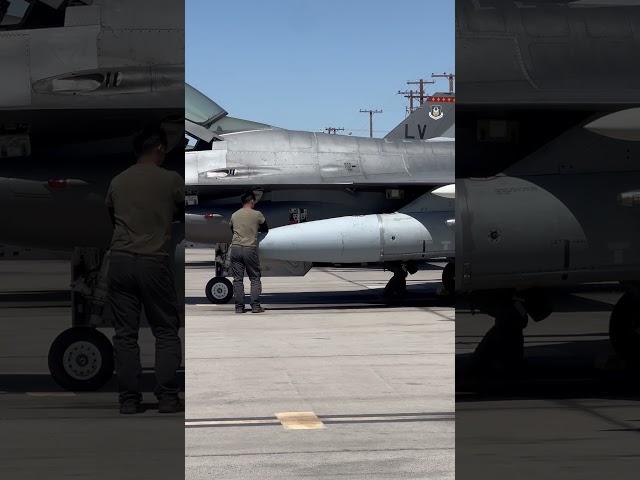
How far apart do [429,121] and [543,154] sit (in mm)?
21847

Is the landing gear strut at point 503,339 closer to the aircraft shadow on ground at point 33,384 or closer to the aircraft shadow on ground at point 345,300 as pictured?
the aircraft shadow on ground at point 33,384

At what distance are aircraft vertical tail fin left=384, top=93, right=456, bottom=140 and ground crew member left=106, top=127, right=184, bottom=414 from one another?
20.3m

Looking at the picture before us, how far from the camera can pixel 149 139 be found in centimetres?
317

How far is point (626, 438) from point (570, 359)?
282 millimetres

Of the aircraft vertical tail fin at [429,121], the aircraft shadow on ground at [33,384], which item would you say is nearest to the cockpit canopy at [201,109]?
the aircraft vertical tail fin at [429,121]

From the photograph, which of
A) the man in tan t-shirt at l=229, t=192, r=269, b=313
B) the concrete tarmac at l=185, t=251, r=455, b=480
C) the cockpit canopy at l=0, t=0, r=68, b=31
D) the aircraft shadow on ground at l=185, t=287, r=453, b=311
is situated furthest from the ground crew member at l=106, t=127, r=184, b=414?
the aircraft shadow on ground at l=185, t=287, r=453, b=311

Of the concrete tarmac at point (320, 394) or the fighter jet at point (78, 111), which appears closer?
the fighter jet at point (78, 111)

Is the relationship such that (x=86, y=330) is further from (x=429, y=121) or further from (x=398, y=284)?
(x=429, y=121)

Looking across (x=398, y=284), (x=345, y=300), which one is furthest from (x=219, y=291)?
(x=398, y=284)

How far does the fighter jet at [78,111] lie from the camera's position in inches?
124

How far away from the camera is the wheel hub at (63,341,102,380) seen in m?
3.21

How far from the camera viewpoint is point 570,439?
326 centimetres

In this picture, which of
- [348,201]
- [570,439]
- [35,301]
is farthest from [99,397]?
[348,201]

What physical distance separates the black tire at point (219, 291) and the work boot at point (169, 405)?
46.3 feet
